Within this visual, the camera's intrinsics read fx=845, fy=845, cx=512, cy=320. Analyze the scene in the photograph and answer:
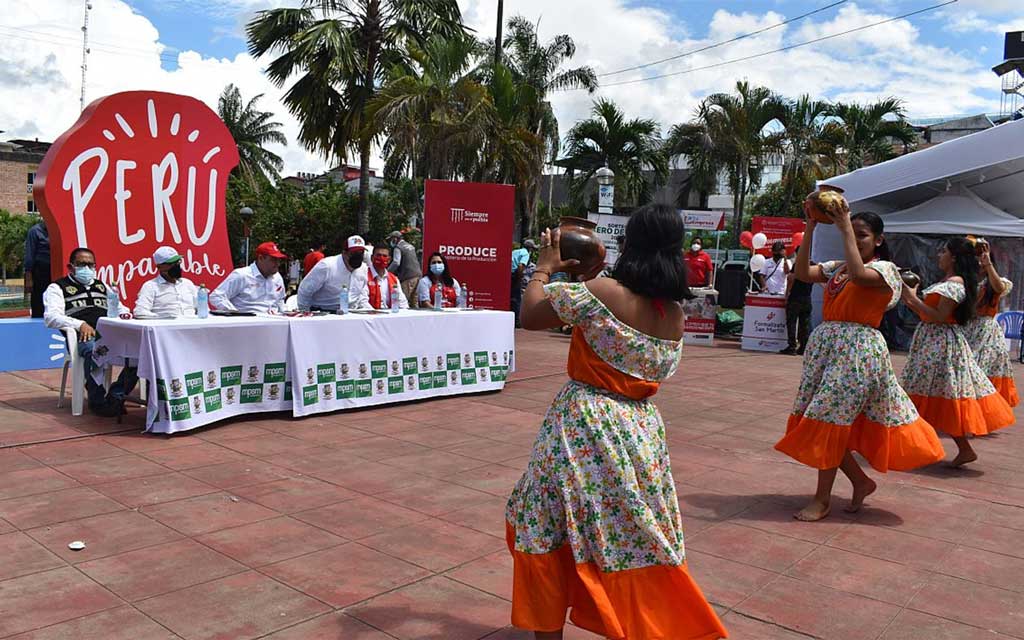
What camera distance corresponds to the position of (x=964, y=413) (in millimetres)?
6309

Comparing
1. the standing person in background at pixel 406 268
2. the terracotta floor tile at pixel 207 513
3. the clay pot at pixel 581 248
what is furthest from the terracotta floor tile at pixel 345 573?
the standing person in background at pixel 406 268

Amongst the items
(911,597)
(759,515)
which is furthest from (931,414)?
(911,597)

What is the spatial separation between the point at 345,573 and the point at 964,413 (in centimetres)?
481

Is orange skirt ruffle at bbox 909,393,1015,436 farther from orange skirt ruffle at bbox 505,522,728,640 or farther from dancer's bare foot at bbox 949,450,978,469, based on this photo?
orange skirt ruffle at bbox 505,522,728,640

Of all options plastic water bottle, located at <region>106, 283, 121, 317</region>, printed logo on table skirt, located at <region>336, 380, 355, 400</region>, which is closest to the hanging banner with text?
printed logo on table skirt, located at <region>336, 380, 355, 400</region>

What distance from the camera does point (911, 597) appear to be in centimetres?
390

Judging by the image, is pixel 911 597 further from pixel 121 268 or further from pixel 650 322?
pixel 121 268

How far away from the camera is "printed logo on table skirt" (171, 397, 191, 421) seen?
637 cm

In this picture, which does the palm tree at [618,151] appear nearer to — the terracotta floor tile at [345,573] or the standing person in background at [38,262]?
the standing person in background at [38,262]

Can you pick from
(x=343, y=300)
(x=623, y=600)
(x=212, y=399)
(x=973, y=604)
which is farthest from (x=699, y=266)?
(x=623, y=600)

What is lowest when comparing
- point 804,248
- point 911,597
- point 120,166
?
point 911,597

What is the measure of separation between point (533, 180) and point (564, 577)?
56.4ft

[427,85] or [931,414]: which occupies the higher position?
[427,85]

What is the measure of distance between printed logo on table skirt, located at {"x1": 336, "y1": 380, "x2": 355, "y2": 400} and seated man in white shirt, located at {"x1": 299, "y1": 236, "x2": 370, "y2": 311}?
1.00m
